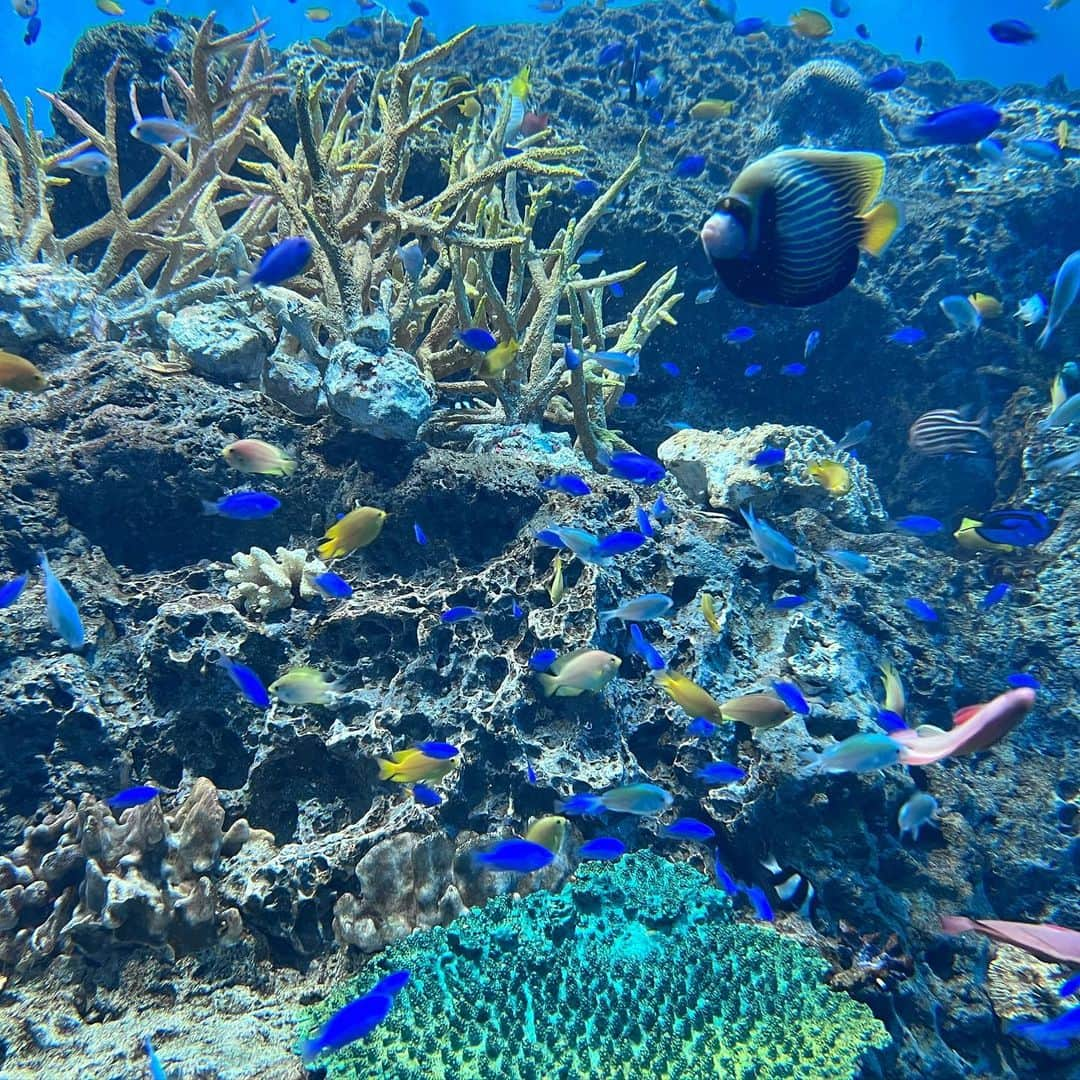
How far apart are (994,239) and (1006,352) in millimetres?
1542

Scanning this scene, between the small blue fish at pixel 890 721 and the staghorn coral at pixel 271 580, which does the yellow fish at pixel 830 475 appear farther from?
the staghorn coral at pixel 271 580

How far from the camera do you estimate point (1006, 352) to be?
22.6 feet

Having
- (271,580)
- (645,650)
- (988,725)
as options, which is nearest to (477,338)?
(271,580)

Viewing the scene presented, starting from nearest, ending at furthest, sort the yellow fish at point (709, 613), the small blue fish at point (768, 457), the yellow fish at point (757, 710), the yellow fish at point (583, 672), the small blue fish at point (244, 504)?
the yellow fish at point (583, 672) → the yellow fish at point (757, 710) → the small blue fish at point (244, 504) → the yellow fish at point (709, 613) → the small blue fish at point (768, 457)

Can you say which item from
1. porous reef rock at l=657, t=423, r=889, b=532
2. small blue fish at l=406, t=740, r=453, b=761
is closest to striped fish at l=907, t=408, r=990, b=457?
porous reef rock at l=657, t=423, r=889, b=532

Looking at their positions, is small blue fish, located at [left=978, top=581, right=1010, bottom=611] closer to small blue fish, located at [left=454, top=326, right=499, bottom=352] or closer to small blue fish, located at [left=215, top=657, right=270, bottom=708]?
small blue fish, located at [left=454, top=326, right=499, bottom=352]

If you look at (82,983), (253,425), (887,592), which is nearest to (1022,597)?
(887,592)

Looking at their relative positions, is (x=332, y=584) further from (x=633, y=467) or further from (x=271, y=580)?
(x=633, y=467)

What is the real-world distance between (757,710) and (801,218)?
2253mm

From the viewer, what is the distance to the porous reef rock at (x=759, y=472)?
469 centimetres

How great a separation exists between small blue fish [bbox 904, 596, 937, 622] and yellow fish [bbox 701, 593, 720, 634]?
1759 millimetres

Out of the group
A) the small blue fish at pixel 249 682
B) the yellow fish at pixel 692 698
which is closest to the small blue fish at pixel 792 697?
the yellow fish at pixel 692 698

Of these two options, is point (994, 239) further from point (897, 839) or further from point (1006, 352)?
point (897, 839)

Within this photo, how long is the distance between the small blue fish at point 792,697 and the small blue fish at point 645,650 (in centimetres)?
64
